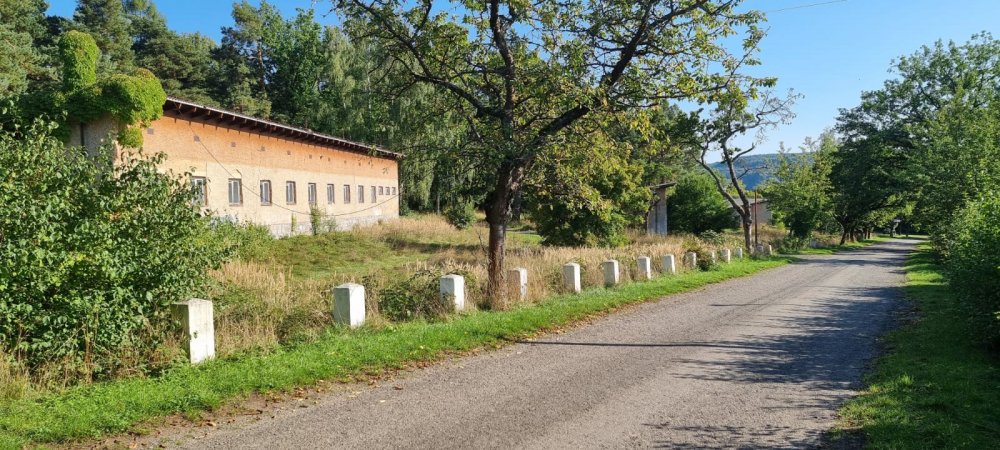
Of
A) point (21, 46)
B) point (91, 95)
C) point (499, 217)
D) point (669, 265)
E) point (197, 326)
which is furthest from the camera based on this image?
point (21, 46)

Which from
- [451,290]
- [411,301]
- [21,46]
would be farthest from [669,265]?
[21,46]

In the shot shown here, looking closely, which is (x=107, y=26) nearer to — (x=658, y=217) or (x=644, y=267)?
(x=658, y=217)

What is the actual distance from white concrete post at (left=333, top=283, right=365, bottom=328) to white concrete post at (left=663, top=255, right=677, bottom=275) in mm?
12448

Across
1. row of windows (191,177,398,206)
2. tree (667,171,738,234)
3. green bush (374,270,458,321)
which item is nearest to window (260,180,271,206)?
row of windows (191,177,398,206)

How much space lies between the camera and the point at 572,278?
580 inches

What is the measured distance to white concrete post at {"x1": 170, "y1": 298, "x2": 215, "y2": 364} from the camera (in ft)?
24.9

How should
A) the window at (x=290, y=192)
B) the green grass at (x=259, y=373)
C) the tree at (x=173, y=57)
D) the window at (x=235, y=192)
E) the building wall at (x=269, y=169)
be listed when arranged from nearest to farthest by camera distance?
the green grass at (x=259, y=373) → the building wall at (x=269, y=169) → the window at (x=235, y=192) → the window at (x=290, y=192) → the tree at (x=173, y=57)

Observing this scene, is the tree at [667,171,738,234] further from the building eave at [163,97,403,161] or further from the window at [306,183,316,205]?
the window at [306,183,316,205]

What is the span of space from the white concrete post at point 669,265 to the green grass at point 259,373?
8.54 metres

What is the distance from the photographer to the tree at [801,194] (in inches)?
1622

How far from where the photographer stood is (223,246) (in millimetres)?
9453

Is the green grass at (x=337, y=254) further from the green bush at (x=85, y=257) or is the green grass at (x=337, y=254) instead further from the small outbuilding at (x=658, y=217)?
the small outbuilding at (x=658, y=217)

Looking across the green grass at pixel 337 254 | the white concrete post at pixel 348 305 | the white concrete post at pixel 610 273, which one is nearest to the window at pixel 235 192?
the green grass at pixel 337 254

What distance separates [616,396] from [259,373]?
12.9 feet
